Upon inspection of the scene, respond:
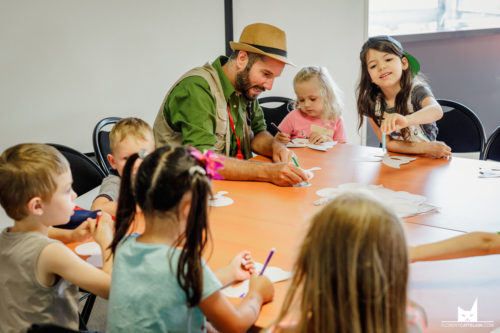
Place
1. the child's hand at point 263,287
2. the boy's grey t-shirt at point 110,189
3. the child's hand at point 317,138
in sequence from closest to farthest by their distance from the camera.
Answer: the child's hand at point 263,287
the boy's grey t-shirt at point 110,189
the child's hand at point 317,138

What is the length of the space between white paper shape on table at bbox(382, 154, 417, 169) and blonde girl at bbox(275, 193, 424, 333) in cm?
134

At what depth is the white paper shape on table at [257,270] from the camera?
1077mm

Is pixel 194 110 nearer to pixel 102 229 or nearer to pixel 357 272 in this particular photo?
pixel 102 229

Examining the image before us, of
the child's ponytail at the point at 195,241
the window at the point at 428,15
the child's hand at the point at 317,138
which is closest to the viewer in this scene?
the child's ponytail at the point at 195,241

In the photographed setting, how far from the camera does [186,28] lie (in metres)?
3.53

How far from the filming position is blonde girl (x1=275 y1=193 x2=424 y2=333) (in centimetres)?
75

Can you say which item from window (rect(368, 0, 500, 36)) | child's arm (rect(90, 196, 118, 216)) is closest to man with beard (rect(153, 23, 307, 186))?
child's arm (rect(90, 196, 118, 216))

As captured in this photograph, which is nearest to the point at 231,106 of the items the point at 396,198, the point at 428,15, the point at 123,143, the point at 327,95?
the point at 123,143

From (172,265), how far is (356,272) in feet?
1.23

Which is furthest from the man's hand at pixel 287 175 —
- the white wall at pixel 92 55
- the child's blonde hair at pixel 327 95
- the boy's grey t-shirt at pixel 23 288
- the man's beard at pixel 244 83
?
the white wall at pixel 92 55

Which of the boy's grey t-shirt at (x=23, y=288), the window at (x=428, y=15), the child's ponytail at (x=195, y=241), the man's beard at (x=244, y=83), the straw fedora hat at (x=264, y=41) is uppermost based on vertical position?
the window at (x=428, y=15)

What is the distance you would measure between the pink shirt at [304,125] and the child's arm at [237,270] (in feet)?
5.78

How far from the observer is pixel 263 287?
1030 mm

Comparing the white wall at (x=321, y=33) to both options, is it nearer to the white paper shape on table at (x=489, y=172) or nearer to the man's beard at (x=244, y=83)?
the man's beard at (x=244, y=83)
